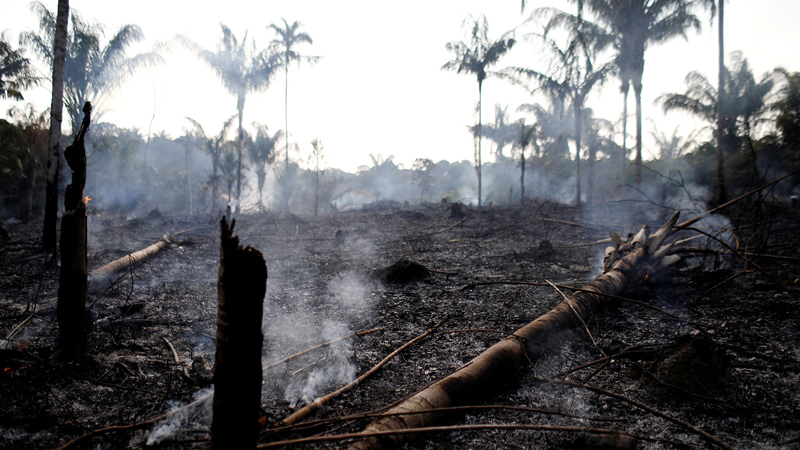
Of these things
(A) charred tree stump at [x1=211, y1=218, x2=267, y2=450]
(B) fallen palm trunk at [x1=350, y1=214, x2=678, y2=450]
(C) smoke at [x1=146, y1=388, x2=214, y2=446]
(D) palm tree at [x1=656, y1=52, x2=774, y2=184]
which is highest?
(D) palm tree at [x1=656, y1=52, x2=774, y2=184]

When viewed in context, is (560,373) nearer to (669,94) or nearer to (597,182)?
(669,94)

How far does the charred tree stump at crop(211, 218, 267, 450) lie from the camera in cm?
128

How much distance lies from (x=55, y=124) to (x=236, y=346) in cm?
807

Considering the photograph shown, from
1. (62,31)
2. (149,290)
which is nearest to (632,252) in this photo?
(149,290)

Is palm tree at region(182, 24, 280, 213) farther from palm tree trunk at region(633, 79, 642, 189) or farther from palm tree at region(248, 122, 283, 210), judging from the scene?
palm tree trunk at region(633, 79, 642, 189)

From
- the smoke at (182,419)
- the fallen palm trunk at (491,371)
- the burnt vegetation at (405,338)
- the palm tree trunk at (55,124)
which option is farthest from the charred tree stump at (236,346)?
the palm tree trunk at (55,124)

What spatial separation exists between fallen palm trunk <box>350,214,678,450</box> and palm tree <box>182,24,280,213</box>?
18717 mm

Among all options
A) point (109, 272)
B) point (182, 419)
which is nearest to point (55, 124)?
point (109, 272)

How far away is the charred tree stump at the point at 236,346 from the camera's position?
1284 millimetres

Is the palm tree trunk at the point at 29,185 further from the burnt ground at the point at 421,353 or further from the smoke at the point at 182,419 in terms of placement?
the smoke at the point at 182,419

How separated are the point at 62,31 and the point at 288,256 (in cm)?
580

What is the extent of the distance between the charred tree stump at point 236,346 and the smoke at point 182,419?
3.56 feet

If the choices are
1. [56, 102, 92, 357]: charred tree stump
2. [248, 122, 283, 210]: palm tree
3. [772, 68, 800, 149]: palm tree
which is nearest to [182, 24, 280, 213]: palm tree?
[248, 122, 283, 210]: palm tree

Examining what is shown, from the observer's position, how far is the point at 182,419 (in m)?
2.28
